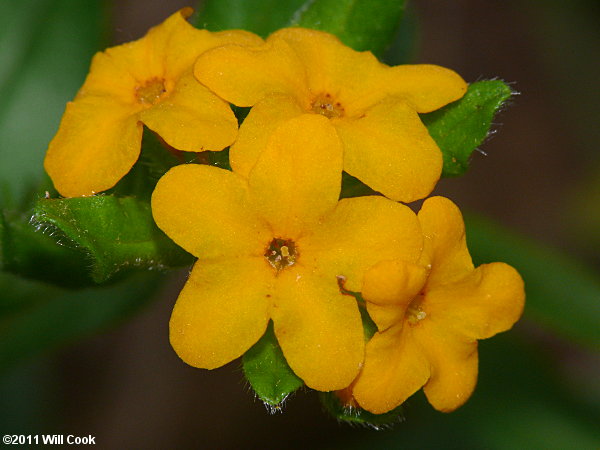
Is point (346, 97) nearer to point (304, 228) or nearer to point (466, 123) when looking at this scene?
point (466, 123)

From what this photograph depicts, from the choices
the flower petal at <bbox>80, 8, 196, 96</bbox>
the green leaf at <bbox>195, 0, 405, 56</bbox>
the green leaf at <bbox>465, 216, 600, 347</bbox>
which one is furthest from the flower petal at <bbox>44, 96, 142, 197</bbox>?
the green leaf at <bbox>465, 216, 600, 347</bbox>

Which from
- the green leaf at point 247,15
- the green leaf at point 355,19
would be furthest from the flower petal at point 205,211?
the green leaf at point 247,15

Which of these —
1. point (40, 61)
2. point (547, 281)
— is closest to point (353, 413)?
point (547, 281)

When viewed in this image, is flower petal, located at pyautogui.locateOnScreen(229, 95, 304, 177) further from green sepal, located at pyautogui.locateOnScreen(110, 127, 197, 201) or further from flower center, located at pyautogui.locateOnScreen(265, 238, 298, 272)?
green sepal, located at pyautogui.locateOnScreen(110, 127, 197, 201)

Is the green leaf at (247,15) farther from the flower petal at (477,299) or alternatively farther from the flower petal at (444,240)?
the flower petal at (477,299)

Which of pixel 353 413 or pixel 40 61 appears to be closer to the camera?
pixel 353 413

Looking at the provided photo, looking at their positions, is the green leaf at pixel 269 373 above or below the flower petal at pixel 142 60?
below
